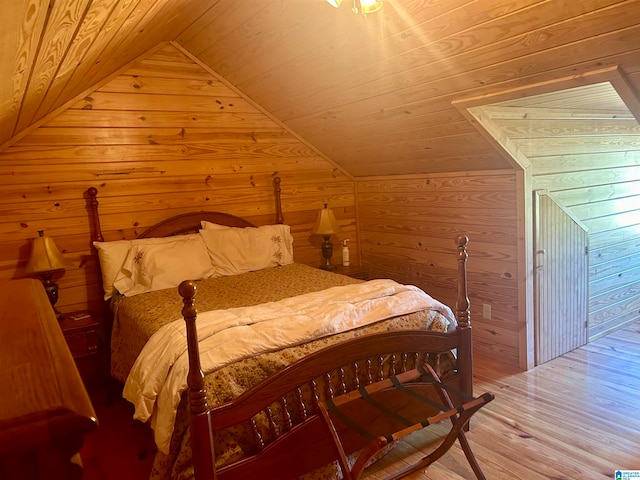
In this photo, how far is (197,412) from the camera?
1648 millimetres

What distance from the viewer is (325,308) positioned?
230cm

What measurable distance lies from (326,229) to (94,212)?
1863 mm

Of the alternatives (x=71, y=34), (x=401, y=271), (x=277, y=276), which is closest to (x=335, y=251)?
(x=401, y=271)

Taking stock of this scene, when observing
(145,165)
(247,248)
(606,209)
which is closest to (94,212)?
(145,165)

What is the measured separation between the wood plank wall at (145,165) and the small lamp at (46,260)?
21 centimetres

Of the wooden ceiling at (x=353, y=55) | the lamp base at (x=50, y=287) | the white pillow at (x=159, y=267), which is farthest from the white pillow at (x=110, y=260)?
the wooden ceiling at (x=353, y=55)

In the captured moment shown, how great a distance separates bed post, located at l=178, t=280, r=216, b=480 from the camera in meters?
1.64

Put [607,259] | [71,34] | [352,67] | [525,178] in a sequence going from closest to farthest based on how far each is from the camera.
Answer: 1. [71,34]
2. [352,67]
3. [525,178]
4. [607,259]

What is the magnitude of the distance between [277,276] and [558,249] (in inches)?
78.8

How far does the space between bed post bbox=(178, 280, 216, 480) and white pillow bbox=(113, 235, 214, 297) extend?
5.28 ft

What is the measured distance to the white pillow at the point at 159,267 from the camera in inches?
123

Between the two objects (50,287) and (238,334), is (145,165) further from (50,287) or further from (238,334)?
(238,334)

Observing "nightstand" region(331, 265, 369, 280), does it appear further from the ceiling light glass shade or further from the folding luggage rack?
the ceiling light glass shade

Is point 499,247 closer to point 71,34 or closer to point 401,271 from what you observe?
point 401,271
